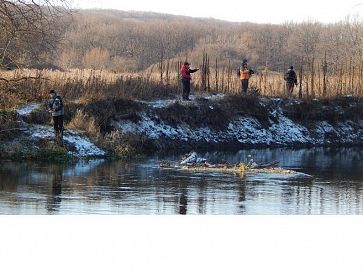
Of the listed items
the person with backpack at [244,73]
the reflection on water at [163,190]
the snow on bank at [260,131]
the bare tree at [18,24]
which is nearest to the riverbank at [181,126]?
the snow on bank at [260,131]

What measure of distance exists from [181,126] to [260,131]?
482 centimetres

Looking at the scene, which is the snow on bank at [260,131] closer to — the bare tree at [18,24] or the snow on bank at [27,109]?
the snow on bank at [27,109]

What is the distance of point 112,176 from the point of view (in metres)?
24.0

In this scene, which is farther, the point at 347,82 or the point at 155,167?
the point at 347,82

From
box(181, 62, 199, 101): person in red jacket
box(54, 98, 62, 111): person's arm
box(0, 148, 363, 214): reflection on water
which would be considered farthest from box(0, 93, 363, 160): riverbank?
box(0, 148, 363, 214): reflection on water

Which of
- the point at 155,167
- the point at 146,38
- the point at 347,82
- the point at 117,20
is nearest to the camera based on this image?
the point at 155,167

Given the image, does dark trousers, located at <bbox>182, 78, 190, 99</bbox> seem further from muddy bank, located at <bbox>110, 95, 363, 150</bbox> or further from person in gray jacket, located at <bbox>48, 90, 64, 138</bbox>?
person in gray jacket, located at <bbox>48, 90, 64, 138</bbox>

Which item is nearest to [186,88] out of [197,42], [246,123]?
[246,123]

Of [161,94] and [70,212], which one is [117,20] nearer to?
[161,94]

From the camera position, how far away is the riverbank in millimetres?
28172

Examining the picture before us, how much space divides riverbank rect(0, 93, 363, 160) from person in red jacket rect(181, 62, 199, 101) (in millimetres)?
432
